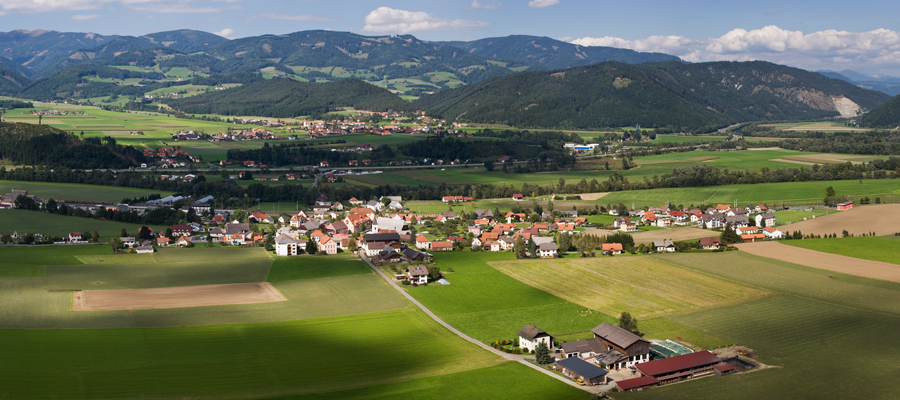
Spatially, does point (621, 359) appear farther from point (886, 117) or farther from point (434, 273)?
point (886, 117)

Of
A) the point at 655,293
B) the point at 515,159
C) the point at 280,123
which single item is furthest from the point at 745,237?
the point at 280,123

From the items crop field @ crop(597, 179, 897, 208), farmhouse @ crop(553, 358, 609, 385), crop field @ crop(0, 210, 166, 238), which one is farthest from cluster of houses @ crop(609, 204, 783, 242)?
crop field @ crop(0, 210, 166, 238)

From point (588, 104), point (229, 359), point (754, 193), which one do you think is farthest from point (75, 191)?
point (588, 104)

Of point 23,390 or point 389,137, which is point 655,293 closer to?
point 23,390

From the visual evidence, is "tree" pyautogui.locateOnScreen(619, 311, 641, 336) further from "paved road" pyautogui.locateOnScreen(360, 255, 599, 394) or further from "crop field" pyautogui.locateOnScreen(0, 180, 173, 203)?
"crop field" pyautogui.locateOnScreen(0, 180, 173, 203)

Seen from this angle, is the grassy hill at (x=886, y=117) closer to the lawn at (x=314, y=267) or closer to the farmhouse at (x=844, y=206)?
the farmhouse at (x=844, y=206)
